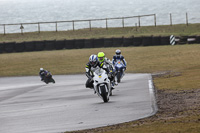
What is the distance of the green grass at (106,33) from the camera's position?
172 feet

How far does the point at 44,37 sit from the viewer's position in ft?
186

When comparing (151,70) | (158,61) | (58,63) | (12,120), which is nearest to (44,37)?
(58,63)

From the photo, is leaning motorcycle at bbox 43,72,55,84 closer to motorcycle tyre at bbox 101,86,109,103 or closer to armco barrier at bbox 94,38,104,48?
motorcycle tyre at bbox 101,86,109,103

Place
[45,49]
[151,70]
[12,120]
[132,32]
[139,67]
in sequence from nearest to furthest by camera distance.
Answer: [12,120] → [151,70] → [139,67] → [45,49] → [132,32]

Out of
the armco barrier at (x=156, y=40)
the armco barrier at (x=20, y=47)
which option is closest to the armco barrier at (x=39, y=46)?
the armco barrier at (x=20, y=47)

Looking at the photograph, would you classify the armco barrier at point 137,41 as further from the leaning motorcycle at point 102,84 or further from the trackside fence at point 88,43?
the leaning motorcycle at point 102,84

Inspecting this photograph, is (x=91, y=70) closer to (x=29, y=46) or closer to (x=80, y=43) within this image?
(x=80, y=43)

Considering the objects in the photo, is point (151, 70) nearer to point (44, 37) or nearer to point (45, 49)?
point (45, 49)

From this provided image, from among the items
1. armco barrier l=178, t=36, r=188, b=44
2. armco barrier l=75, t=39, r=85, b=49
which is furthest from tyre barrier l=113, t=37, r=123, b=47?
armco barrier l=178, t=36, r=188, b=44

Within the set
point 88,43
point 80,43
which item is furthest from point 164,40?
point 80,43

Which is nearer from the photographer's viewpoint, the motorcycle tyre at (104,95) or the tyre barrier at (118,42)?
the motorcycle tyre at (104,95)

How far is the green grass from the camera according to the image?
52.6 meters

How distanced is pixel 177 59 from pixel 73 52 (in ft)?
38.5

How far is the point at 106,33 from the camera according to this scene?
5575 cm
